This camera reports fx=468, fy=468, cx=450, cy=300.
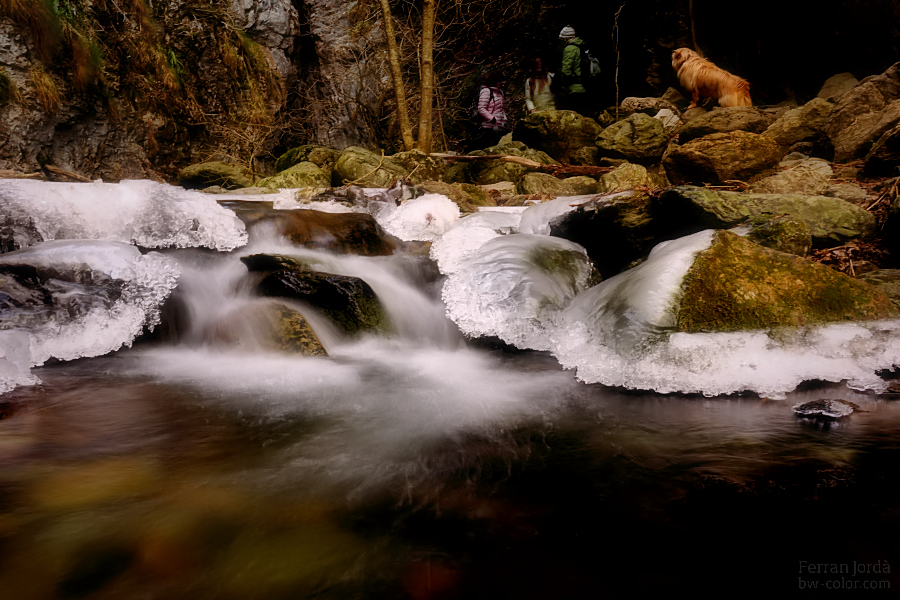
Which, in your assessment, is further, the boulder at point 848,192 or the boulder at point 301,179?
the boulder at point 301,179

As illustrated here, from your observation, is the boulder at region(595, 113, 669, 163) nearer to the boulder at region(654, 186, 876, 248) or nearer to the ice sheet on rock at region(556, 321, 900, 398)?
the boulder at region(654, 186, 876, 248)

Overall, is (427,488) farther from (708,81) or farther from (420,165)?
(708,81)

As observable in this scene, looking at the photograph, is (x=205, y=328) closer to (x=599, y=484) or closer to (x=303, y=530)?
(x=303, y=530)

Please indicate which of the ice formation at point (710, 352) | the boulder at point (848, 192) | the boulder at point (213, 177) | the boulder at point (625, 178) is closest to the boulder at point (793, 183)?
the boulder at point (848, 192)

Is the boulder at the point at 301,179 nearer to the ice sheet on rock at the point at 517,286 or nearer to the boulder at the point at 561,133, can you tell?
the boulder at the point at 561,133

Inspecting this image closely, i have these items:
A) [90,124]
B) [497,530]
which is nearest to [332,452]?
[497,530]

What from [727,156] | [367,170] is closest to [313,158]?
[367,170]

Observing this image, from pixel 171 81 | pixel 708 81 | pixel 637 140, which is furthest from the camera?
pixel 171 81

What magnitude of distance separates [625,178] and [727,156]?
1.63 metres

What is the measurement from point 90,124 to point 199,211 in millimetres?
6681

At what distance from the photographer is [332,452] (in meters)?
1.93

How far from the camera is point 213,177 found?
8688 mm

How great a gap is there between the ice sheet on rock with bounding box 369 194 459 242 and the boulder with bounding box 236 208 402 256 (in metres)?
0.33

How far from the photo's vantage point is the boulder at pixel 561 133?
915 centimetres
